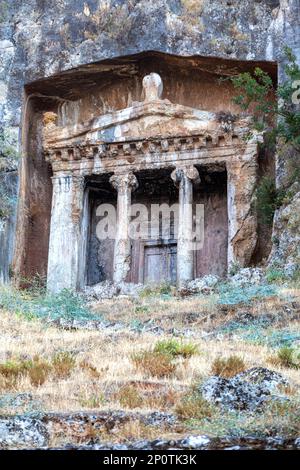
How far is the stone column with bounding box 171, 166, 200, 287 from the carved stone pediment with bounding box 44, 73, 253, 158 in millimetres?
845

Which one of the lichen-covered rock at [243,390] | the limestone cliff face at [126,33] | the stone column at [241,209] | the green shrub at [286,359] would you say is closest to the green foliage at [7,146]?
the limestone cliff face at [126,33]

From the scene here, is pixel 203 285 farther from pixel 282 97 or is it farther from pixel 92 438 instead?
pixel 92 438

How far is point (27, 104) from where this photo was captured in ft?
79.9

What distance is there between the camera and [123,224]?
73.4 ft

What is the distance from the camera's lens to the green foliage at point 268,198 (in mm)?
20578

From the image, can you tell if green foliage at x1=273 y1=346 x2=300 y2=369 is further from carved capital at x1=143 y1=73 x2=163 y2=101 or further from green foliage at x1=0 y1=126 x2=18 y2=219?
carved capital at x1=143 y1=73 x2=163 y2=101

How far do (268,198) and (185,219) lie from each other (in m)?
2.38

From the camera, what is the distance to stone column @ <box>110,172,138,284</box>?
21688 millimetres

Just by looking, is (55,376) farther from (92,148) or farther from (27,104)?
(27,104)

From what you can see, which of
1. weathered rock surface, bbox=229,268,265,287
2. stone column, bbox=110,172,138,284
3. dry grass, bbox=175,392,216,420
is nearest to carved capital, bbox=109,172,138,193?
stone column, bbox=110,172,138,284

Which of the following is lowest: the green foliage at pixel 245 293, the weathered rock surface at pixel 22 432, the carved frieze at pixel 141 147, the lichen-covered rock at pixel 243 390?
the weathered rock surface at pixel 22 432

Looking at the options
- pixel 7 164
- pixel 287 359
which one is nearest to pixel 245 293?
pixel 287 359

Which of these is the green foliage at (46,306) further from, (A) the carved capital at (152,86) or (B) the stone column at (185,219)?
(A) the carved capital at (152,86)

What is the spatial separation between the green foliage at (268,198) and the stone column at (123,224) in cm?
362
